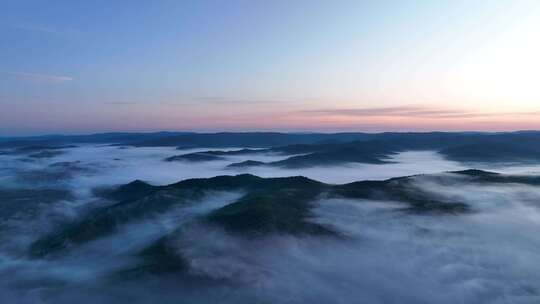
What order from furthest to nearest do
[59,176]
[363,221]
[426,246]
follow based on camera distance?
[59,176] < [363,221] < [426,246]

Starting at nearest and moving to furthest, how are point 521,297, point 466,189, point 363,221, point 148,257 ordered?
1. point 521,297
2. point 148,257
3. point 363,221
4. point 466,189

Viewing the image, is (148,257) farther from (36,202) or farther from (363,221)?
(36,202)

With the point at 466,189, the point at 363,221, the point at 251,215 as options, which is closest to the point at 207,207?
the point at 251,215

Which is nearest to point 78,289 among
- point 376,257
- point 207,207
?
point 376,257

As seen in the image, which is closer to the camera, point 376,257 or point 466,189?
point 376,257

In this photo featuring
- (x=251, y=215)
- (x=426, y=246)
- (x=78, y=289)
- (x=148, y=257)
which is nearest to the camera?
(x=78, y=289)

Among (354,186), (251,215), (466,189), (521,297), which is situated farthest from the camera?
(466,189)

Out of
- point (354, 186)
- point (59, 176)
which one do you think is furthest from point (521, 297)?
point (59, 176)

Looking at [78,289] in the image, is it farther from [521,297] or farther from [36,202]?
[36,202]

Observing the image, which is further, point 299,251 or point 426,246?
point 426,246
